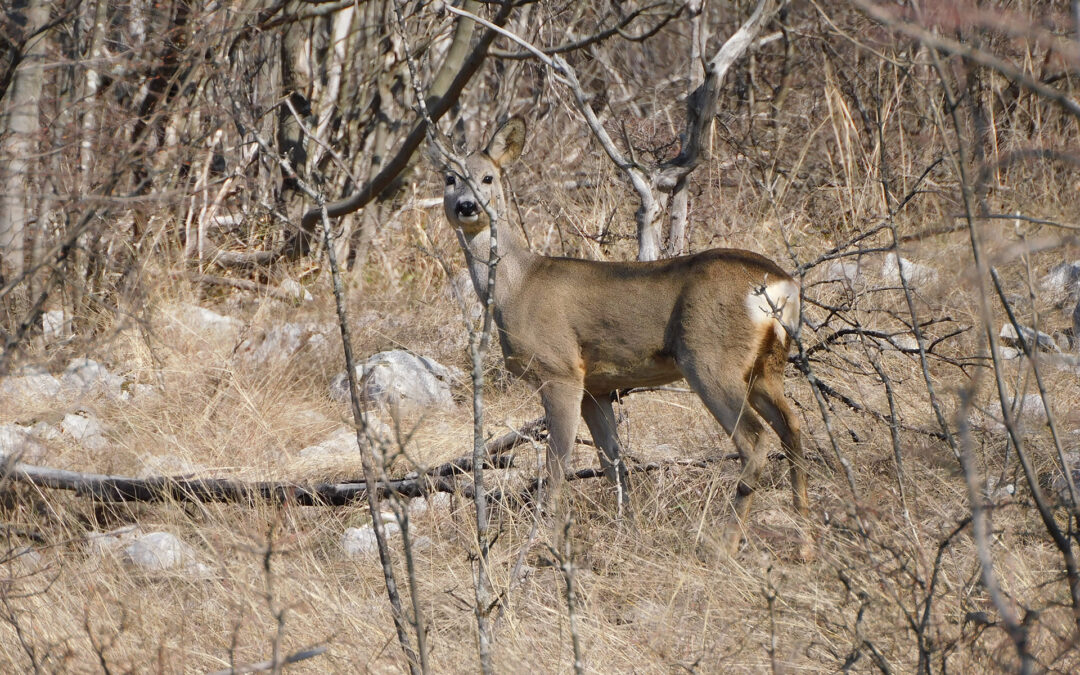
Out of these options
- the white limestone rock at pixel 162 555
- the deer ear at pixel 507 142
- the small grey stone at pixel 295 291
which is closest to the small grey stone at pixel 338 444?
the white limestone rock at pixel 162 555

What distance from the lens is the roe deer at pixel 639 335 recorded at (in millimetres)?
4953

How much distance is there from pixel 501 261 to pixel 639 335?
911 mm

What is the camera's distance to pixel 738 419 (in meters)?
4.91

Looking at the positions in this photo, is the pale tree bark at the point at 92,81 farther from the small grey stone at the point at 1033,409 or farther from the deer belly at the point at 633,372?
the small grey stone at the point at 1033,409

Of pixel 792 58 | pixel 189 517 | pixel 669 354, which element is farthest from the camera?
pixel 792 58

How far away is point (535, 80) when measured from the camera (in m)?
10.9

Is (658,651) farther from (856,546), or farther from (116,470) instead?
(116,470)

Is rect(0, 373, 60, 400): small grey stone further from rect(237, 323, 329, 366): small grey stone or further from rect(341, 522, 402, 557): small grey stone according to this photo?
rect(341, 522, 402, 557): small grey stone

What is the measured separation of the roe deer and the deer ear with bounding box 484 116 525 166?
385mm

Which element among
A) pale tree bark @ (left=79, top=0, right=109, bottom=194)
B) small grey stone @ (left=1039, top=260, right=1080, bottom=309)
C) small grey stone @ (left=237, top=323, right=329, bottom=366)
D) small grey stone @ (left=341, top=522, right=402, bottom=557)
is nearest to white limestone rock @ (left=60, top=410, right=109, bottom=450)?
small grey stone @ (left=237, top=323, right=329, bottom=366)

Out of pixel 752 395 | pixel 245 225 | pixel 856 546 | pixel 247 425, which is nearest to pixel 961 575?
pixel 856 546

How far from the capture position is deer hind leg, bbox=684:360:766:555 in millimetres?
4906

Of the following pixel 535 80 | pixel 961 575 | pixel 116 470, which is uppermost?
pixel 535 80

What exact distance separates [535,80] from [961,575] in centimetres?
819
